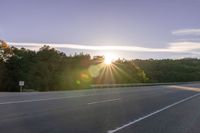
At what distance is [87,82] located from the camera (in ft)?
224

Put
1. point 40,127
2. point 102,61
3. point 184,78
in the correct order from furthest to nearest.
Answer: point 184,78 → point 102,61 → point 40,127

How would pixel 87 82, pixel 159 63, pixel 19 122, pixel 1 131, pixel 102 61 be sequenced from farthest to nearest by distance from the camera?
1. pixel 159 63
2. pixel 102 61
3. pixel 87 82
4. pixel 19 122
5. pixel 1 131

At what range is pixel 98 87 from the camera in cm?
5309

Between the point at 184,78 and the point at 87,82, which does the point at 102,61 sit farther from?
the point at 184,78

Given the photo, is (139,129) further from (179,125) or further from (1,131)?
(1,131)

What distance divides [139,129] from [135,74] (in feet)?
266

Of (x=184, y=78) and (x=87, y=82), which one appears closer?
(x=87, y=82)

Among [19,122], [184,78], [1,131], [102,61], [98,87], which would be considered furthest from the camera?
[184,78]

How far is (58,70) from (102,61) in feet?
47.9

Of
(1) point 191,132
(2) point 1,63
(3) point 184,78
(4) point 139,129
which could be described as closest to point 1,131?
(4) point 139,129

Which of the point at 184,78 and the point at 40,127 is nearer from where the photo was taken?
the point at 40,127

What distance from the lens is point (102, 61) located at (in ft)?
297

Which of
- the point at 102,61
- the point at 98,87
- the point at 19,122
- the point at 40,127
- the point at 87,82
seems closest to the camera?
the point at 40,127

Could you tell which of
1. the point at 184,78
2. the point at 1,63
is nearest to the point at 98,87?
the point at 1,63
